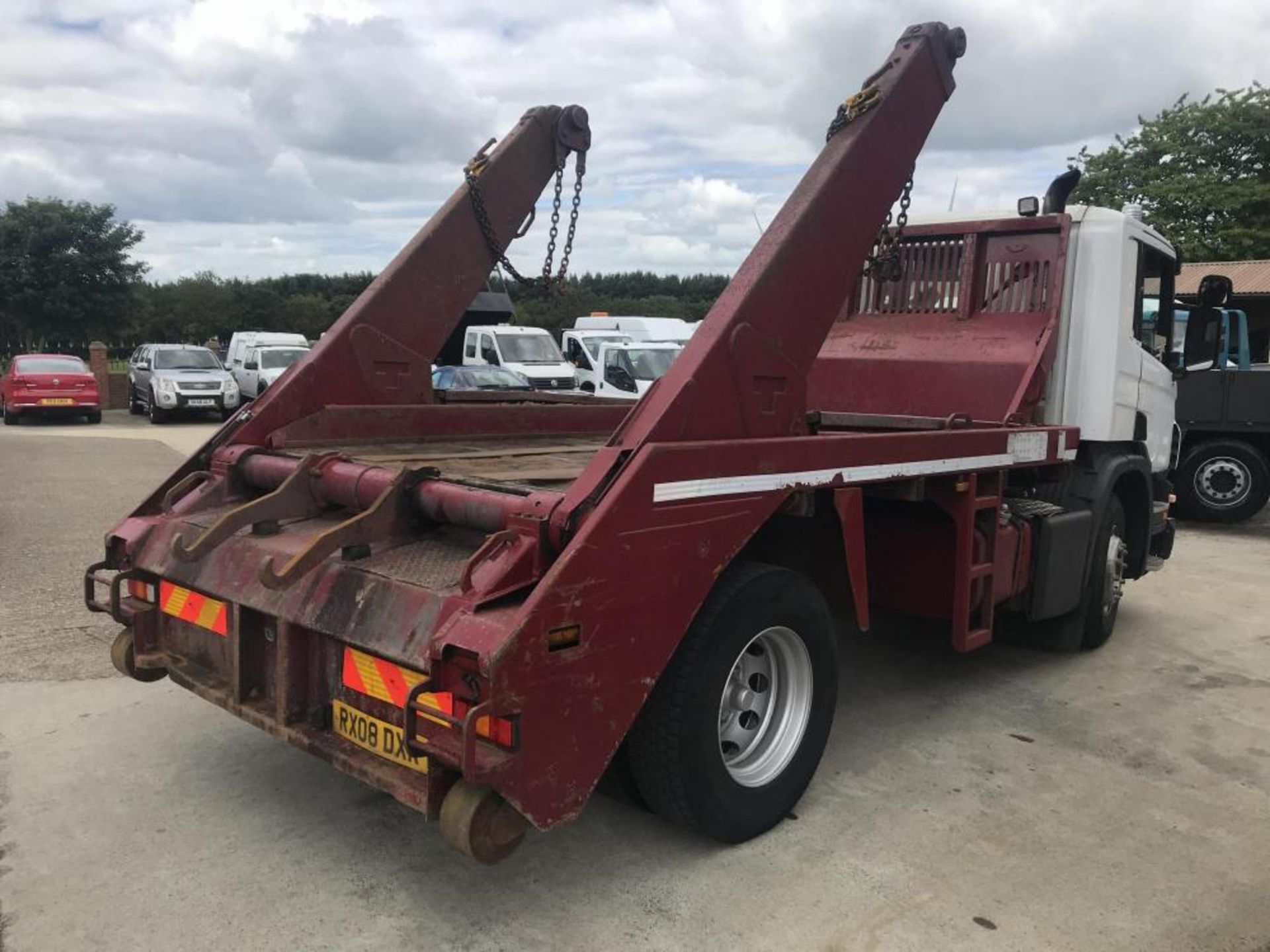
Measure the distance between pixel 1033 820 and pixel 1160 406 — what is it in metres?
3.68

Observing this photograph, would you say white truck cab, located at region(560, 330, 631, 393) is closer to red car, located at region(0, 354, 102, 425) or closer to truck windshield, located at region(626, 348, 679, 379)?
truck windshield, located at region(626, 348, 679, 379)

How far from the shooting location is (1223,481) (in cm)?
1158

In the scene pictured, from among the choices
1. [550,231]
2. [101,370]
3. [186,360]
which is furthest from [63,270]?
[550,231]

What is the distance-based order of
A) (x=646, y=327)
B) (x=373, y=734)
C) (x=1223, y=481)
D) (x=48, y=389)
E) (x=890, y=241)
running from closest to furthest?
(x=373, y=734), (x=890, y=241), (x=1223, y=481), (x=48, y=389), (x=646, y=327)

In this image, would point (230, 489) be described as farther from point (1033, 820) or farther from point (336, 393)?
point (1033, 820)

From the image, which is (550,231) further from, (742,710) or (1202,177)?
(1202,177)

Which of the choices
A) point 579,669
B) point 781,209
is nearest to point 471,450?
point 781,209

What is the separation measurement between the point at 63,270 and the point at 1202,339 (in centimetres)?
3299

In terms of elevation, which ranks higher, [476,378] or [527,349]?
[527,349]

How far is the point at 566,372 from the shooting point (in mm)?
21938

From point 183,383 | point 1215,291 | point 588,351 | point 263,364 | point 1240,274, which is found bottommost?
point 183,383

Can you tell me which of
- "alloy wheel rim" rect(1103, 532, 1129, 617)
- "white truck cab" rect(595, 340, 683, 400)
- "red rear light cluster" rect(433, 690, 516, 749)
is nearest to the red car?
"white truck cab" rect(595, 340, 683, 400)

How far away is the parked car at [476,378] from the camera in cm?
1880

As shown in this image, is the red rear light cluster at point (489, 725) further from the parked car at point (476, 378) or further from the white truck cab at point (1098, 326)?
the parked car at point (476, 378)
